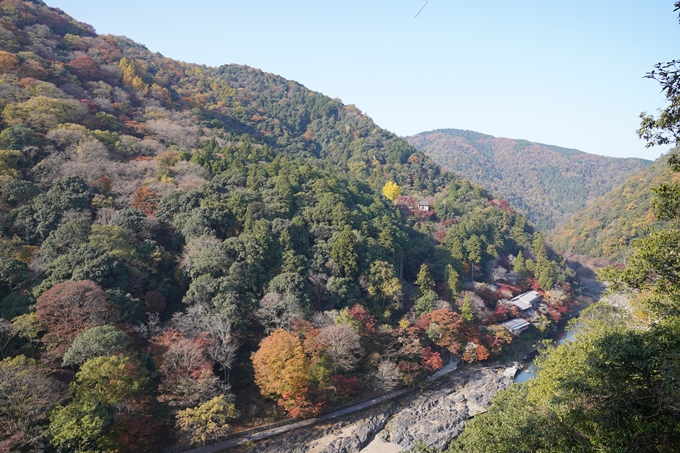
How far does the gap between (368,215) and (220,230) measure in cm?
1694

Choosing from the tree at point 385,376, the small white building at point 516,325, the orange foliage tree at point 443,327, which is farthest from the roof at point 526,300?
the tree at point 385,376

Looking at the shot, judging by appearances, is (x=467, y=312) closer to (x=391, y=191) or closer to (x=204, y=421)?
(x=204, y=421)

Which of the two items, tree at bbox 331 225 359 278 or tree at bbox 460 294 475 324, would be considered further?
tree at bbox 460 294 475 324

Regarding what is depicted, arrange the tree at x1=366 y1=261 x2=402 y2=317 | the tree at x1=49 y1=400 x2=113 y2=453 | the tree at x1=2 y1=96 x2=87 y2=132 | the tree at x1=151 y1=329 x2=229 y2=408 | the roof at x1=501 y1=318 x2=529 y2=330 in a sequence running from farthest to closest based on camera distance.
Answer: the roof at x1=501 y1=318 x2=529 y2=330 → the tree at x1=2 y1=96 x2=87 y2=132 → the tree at x1=366 y1=261 x2=402 y2=317 → the tree at x1=151 y1=329 x2=229 y2=408 → the tree at x1=49 y1=400 x2=113 y2=453

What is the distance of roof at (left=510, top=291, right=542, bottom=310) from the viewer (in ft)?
129

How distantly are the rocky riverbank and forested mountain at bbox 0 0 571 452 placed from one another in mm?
1563

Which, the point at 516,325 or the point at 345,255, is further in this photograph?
the point at 516,325

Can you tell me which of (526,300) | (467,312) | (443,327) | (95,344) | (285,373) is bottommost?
(285,373)

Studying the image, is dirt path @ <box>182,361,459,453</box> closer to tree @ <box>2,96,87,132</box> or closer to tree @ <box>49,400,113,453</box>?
tree @ <box>49,400,113,453</box>

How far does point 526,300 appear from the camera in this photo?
40688 mm

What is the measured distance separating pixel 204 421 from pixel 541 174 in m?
187

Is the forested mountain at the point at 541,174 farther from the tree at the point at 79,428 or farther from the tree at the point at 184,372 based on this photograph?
the tree at the point at 79,428

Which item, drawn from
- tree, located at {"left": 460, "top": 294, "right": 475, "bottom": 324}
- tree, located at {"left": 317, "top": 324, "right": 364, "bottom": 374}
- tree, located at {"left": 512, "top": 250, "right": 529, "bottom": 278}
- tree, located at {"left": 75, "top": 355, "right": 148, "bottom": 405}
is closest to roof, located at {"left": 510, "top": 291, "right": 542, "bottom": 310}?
tree, located at {"left": 512, "top": 250, "right": 529, "bottom": 278}

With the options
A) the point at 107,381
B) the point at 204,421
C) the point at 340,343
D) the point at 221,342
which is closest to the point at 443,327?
the point at 340,343
